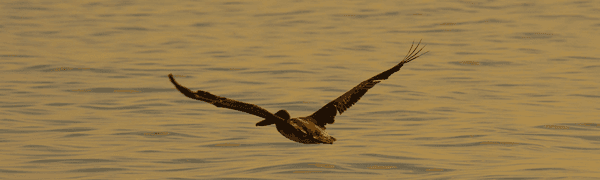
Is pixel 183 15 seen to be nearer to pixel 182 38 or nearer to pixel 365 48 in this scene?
pixel 182 38

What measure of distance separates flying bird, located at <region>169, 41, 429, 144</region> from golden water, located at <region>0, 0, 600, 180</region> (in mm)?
1551

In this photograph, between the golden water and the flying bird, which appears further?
the golden water

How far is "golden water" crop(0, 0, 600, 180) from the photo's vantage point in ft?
41.5

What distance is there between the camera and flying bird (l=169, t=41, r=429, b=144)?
29.5 feet

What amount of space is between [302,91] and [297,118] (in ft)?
31.1

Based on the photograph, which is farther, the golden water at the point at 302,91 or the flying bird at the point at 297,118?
the golden water at the point at 302,91

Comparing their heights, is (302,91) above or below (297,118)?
below

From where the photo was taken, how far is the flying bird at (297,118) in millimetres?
8984

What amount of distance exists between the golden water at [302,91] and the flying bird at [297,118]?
5.09 feet

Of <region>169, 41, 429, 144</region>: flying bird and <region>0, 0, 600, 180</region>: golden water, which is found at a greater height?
<region>169, 41, 429, 144</region>: flying bird

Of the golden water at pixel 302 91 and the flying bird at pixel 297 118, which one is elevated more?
the flying bird at pixel 297 118

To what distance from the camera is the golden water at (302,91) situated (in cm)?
1264

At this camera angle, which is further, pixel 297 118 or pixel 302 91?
pixel 302 91

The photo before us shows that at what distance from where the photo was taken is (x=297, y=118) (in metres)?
10.1
